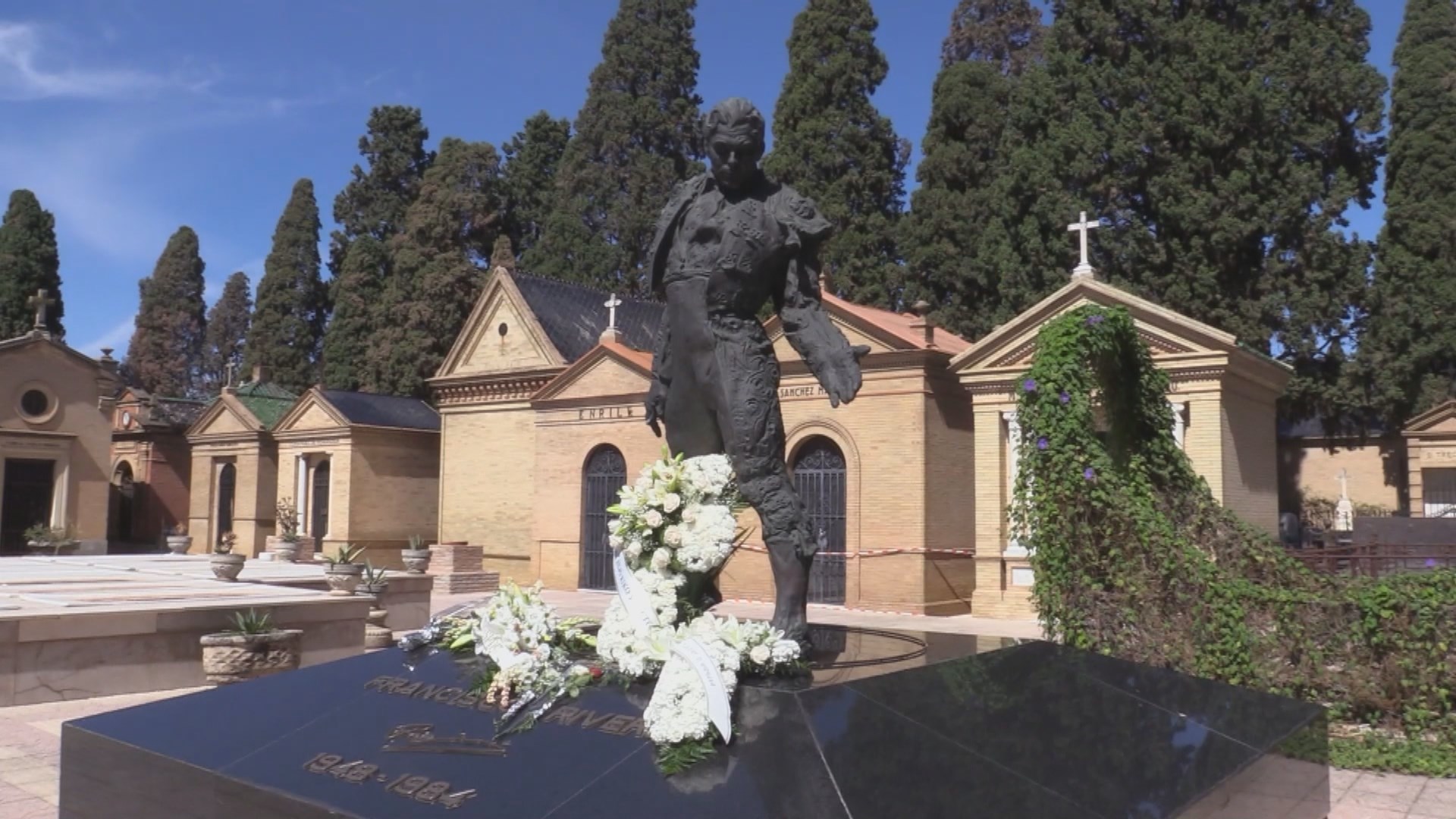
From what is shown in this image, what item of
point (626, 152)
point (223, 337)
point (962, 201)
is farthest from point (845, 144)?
point (223, 337)

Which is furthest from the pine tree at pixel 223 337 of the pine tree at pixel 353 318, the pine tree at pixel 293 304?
A: the pine tree at pixel 353 318

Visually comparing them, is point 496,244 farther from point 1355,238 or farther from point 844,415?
point 1355,238

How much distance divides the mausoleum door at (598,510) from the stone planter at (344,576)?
8004 millimetres

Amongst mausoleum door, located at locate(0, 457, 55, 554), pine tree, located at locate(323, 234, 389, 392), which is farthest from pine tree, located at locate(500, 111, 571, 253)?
mausoleum door, located at locate(0, 457, 55, 554)

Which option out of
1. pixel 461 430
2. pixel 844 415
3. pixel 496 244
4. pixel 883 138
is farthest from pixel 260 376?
pixel 844 415

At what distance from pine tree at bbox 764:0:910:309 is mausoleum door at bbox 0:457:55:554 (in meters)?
22.1

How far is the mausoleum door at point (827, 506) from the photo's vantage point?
20312 mm

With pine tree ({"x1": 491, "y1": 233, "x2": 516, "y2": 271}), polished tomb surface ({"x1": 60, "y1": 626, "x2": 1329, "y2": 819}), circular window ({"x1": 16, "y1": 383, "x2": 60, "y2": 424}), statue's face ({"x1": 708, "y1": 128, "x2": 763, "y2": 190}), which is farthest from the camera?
pine tree ({"x1": 491, "y1": 233, "x2": 516, "y2": 271})

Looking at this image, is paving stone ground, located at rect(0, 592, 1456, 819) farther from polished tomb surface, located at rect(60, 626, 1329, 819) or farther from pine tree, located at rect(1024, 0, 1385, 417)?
pine tree, located at rect(1024, 0, 1385, 417)

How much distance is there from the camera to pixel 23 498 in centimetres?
3156

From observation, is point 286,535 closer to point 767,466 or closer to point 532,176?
point 532,176

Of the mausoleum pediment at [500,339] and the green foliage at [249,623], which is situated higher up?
the mausoleum pediment at [500,339]

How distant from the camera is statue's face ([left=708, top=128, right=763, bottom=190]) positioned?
19.0 ft

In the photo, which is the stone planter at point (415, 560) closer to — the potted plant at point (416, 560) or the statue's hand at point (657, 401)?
the potted plant at point (416, 560)
